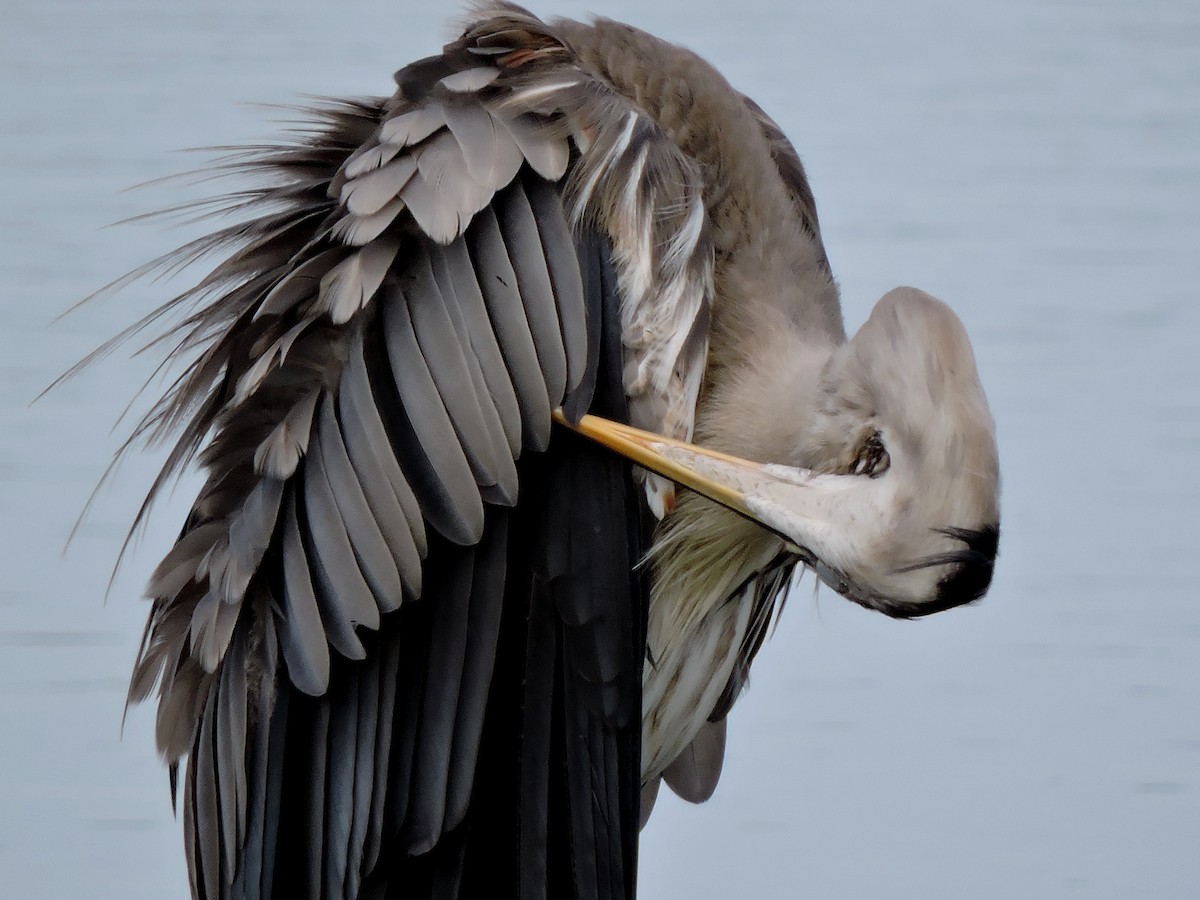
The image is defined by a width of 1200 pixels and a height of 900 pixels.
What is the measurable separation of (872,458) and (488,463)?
0.49 m

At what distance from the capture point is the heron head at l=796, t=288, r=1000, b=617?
200 centimetres

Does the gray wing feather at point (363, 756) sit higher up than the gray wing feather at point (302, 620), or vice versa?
the gray wing feather at point (302, 620)

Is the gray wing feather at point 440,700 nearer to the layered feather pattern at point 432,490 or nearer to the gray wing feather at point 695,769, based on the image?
the layered feather pattern at point 432,490

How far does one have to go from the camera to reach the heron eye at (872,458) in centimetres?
213

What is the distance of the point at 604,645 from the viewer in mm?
2299

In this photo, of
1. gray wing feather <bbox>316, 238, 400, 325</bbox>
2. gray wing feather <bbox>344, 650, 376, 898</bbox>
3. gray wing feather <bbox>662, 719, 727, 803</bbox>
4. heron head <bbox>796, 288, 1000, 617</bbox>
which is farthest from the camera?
gray wing feather <bbox>662, 719, 727, 803</bbox>

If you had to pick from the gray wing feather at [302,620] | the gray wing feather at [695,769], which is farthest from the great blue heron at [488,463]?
the gray wing feather at [695,769]

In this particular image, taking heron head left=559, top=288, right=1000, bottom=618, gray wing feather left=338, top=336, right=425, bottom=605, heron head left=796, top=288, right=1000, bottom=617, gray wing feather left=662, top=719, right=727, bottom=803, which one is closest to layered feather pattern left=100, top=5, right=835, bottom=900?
gray wing feather left=338, top=336, right=425, bottom=605

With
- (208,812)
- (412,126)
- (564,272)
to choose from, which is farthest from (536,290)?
(208,812)

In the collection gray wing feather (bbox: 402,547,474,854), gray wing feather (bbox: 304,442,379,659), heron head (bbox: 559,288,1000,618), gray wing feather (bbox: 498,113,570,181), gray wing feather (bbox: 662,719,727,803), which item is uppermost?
gray wing feather (bbox: 498,113,570,181)

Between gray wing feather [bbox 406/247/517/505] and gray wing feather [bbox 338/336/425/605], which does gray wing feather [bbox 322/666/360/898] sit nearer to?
gray wing feather [bbox 338/336/425/605]

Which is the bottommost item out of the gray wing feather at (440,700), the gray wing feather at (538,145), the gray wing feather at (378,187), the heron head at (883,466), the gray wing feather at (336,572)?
the gray wing feather at (440,700)

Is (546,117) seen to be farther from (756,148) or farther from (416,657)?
(416,657)

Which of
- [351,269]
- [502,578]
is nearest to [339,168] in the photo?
[351,269]
